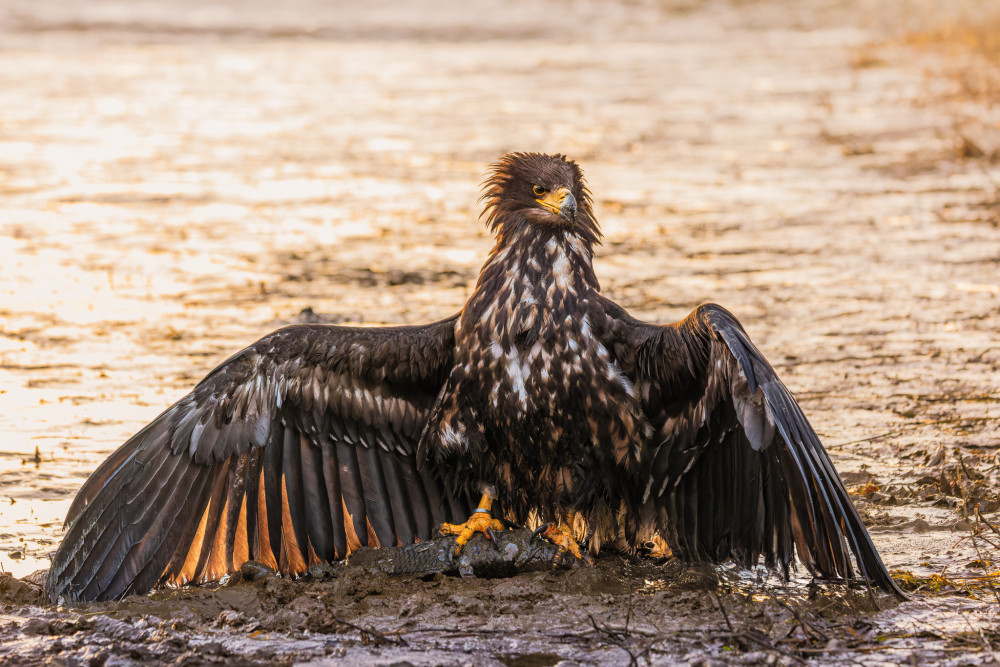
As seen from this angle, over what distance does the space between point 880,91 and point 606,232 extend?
10.5m

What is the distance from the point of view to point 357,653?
5.16 m

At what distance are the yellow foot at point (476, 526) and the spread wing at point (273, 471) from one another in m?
0.15

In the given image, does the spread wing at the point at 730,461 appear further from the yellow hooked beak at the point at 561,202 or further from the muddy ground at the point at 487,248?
the yellow hooked beak at the point at 561,202

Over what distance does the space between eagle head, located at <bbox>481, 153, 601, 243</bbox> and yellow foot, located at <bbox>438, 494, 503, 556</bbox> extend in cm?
128

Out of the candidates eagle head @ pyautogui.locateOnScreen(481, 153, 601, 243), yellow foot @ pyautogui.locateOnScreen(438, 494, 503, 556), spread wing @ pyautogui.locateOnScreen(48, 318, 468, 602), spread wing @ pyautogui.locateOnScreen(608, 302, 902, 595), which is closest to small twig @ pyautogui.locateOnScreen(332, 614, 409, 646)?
spread wing @ pyautogui.locateOnScreen(48, 318, 468, 602)

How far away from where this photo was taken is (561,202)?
613cm

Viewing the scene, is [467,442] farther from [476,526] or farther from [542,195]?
[542,195]

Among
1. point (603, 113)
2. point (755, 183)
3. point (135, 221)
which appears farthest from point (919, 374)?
point (603, 113)

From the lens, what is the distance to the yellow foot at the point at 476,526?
6.12m

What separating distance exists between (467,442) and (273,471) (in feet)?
2.84

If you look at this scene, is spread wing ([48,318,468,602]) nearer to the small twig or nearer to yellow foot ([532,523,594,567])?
yellow foot ([532,523,594,567])

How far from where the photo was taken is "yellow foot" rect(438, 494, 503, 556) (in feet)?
20.1

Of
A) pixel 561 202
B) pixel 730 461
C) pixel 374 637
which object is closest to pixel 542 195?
pixel 561 202

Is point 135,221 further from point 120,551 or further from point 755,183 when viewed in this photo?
point 120,551
